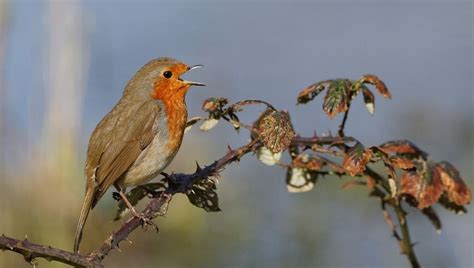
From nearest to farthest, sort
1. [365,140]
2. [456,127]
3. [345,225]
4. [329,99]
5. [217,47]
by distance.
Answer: [329,99] < [345,225] < [456,127] < [365,140] < [217,47]

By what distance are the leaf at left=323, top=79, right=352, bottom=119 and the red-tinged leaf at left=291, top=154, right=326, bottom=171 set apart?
0.24m

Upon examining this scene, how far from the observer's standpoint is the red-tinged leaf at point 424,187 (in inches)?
101

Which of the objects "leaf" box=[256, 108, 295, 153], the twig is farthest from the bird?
the twig

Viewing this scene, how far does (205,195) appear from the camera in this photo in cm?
265

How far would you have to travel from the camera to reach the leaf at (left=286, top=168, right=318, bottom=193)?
2.88 m

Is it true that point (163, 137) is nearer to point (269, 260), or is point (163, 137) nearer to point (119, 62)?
point (269, 260)

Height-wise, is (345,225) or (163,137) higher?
(163,137)

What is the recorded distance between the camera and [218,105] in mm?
2740

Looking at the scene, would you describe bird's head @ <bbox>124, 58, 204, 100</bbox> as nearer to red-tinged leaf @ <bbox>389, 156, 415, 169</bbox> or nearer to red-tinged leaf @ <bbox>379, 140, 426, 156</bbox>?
red-tinged leaf @ <bbox>379, 140, 426, 156</bbox>

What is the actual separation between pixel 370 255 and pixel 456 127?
109 centimetres

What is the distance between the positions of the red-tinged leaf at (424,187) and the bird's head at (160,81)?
57.6 inches

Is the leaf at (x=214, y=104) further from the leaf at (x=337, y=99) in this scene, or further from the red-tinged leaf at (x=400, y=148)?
the red-tinged leaf at (x=400, y=148)

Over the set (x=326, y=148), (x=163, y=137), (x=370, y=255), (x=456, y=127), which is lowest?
(x=370, y=255)

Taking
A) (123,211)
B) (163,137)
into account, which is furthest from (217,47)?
(123,211)
